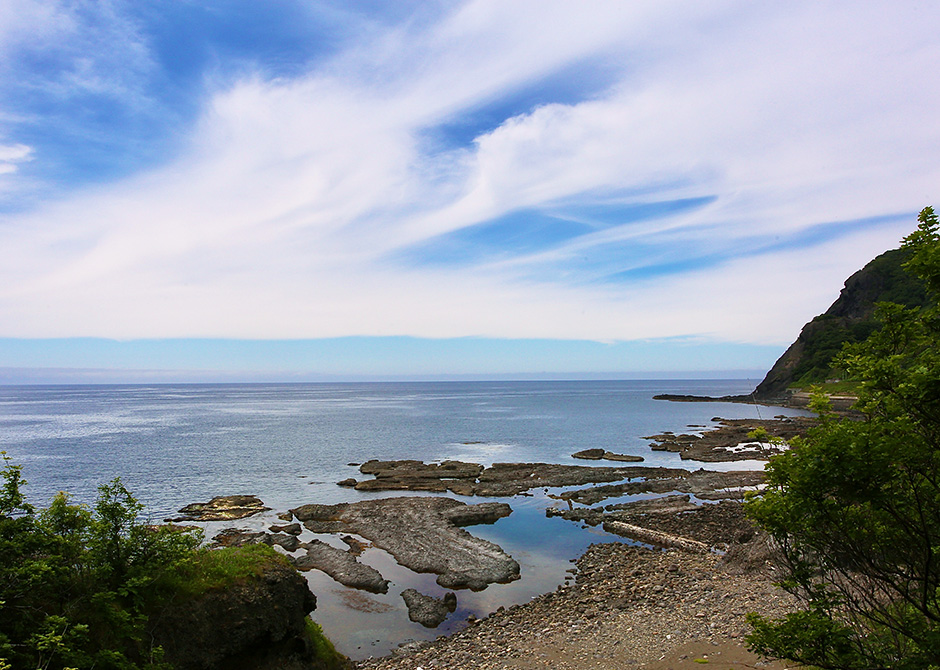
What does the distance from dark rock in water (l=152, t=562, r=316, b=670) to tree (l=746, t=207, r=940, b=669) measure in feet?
47.1

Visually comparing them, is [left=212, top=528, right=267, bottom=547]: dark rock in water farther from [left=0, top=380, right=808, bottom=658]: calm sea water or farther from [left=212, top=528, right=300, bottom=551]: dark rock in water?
[left=0, top=380, right=808, bottom=658]: calm sea water

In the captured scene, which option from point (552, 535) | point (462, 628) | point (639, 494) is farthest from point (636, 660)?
point (639, 494)

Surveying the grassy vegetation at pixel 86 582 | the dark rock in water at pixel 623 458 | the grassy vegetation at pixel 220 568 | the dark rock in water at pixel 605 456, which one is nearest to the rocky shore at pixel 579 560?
the grassy vegetation at pixel 220 568

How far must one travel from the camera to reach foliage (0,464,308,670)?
11.6 m

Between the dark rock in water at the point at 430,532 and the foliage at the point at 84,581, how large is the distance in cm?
1698

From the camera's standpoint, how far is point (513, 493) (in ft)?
168

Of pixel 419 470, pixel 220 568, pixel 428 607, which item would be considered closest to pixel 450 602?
pixel 428 607

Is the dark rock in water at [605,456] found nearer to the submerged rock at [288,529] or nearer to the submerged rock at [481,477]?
the submerged rock at [481,477]

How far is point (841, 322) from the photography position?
554 ft

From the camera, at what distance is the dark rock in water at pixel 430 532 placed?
30.2 meters

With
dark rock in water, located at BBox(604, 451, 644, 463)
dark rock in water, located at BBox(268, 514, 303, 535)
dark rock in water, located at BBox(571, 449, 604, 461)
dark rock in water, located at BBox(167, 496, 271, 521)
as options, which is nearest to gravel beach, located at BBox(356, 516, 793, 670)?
dark rock in water, located at BBox(268, 514, 303, 535)

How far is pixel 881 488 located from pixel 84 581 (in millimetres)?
17297

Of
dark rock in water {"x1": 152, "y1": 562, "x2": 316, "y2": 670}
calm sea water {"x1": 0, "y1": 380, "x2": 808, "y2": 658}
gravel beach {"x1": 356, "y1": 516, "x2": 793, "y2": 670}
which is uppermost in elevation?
dark rock in water {"x1": 152, "y1": 562, "x2": 316, "y2": 670}

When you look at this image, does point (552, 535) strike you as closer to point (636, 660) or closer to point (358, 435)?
point (636, 660)
